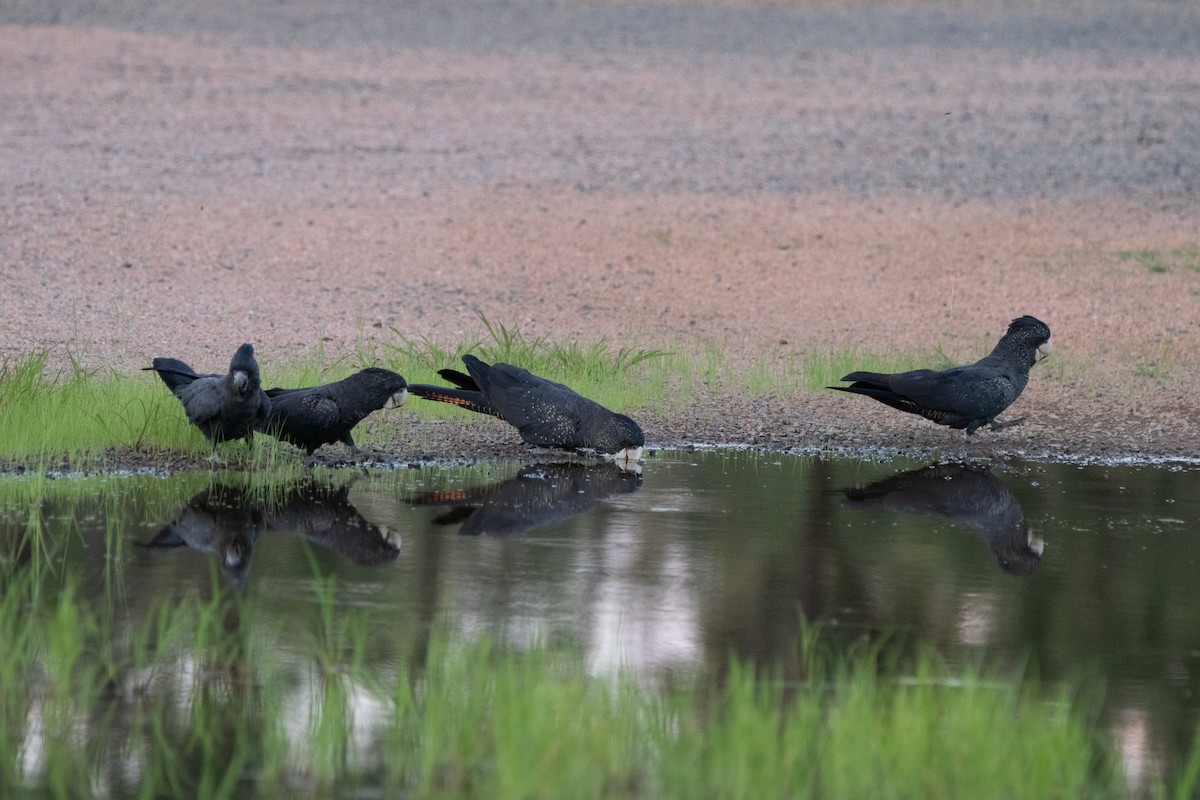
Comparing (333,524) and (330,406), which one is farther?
(330,406)

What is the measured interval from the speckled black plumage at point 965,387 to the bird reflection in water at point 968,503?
364 millimetres

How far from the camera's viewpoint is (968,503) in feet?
26.2

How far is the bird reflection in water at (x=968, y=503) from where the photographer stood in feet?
23.1

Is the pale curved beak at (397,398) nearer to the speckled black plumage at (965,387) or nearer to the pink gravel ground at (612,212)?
the pink gravel ground at (612,212)

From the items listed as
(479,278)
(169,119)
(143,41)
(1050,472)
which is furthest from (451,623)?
(143,41)

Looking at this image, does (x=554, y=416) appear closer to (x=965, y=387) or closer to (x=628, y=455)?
(x=628, y=455)

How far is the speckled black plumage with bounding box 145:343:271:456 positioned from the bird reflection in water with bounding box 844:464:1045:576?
2883mm

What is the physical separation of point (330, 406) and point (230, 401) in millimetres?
591

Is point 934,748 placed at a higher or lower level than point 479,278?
lower

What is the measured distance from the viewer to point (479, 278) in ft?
45.5

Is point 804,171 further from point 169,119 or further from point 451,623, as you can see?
point 451,623

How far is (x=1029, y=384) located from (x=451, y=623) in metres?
6.56

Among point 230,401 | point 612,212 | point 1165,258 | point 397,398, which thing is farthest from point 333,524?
point 1165,258

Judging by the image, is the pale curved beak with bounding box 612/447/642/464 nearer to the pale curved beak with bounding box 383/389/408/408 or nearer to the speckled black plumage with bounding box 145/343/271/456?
the pale curved beak with bounding box 383/389/408/408
